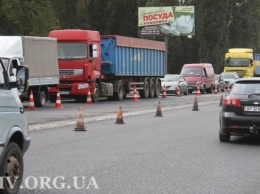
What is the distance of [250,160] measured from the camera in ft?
36.7

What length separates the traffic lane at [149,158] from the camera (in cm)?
862

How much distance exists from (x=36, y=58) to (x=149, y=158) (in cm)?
1550

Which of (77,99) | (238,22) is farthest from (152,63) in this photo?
(238,22)

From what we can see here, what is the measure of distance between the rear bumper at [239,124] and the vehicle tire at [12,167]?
6952 millimetres

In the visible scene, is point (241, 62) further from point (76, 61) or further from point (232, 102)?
point (232, 102)

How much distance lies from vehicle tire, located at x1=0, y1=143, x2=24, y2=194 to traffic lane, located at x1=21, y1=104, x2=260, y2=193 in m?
0.48

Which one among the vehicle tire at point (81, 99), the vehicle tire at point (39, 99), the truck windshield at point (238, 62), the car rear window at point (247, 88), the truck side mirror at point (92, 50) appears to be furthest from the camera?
the truck windshield at point (238, 62)

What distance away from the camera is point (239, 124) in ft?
44.4

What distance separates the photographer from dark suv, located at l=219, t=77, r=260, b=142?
1348 cm

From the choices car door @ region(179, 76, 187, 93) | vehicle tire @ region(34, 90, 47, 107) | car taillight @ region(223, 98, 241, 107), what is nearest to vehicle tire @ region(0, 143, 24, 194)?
car taillight @ region(223, 98, 241, 107)

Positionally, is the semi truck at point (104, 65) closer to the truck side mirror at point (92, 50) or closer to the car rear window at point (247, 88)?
the truck side mirror at point (92, 50)

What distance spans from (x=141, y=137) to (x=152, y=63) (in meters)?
23.7

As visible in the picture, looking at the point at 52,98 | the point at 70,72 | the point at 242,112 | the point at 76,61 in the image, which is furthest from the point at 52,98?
the point at 242,112

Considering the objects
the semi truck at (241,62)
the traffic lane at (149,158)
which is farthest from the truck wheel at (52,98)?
the semi truck at (241,62)
